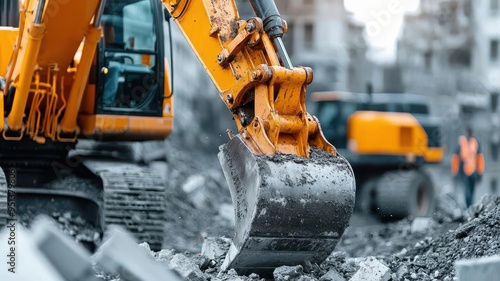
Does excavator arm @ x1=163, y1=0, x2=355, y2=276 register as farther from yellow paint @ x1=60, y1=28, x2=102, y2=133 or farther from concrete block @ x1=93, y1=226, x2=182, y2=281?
yellow paint @ x1=60, y1=28, x2=102, y2=133

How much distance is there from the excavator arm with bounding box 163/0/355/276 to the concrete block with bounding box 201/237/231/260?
0.51 metres

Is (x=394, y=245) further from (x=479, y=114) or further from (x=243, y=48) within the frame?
(x=479, y=114)

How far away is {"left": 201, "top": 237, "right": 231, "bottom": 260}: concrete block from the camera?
22.1 feet

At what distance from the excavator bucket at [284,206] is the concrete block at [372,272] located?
9.2 inches

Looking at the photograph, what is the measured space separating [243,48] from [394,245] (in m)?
4.14

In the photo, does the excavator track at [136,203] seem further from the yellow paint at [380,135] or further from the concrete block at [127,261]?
the yellow paint at [380,135]

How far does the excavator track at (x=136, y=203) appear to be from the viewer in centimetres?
845

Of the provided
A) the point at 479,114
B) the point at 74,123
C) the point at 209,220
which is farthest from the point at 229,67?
the point at 479,114

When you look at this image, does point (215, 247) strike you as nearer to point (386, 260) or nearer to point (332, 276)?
point (332, 276)

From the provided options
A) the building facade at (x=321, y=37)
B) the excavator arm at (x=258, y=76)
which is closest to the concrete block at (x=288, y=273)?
the excavator arm at (x=258, y=76)

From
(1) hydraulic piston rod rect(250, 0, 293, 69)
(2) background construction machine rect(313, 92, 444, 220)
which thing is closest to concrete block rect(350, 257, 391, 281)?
(1) hydraulic piston rod rect(250, 0, 293, 69)

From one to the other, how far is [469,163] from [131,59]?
26.1ft

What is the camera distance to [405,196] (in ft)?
52.7

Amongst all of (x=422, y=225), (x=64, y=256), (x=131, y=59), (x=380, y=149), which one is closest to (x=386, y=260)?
(x=131, y=59)
